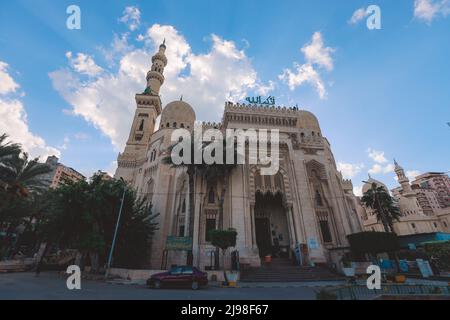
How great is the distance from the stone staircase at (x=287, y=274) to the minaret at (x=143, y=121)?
22807mm

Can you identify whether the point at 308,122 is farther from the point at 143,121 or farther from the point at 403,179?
the point at 403,179

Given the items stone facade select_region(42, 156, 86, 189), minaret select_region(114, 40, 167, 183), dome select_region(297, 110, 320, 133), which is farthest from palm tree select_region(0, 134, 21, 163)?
stone facade select_region(42, 156, 86, 189)

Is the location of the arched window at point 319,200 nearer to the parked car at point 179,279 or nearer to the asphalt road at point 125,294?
the asphalt road at point 125,294

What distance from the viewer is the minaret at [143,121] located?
112 ft

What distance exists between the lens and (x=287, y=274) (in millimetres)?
19234

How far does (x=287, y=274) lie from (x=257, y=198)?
1066 cm

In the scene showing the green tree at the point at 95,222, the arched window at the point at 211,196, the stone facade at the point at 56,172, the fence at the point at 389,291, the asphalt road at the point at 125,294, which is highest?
the stone facade at the point at 56,172

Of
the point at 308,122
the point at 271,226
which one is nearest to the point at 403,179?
the point at 308,122

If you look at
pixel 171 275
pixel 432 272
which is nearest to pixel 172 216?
pixel 171 275

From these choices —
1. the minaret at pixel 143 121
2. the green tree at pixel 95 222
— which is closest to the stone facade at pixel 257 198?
the minaret at pixel 143 121

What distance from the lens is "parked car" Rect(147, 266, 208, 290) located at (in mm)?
13461

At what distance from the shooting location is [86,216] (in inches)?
695
